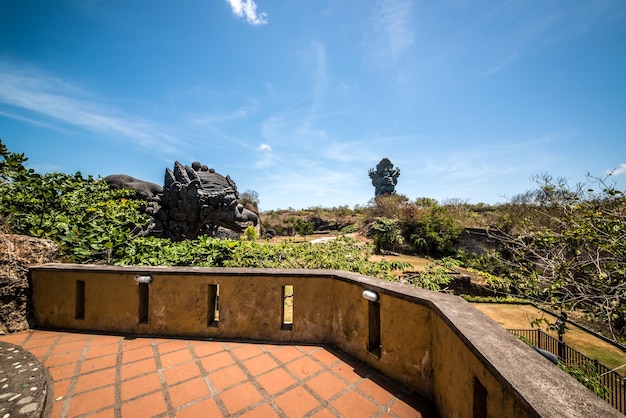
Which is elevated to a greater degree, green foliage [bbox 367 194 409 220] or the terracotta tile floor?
green foliage [bbox 367 194 409 220]

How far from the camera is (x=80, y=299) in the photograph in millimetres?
3455

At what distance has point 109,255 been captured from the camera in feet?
14.9

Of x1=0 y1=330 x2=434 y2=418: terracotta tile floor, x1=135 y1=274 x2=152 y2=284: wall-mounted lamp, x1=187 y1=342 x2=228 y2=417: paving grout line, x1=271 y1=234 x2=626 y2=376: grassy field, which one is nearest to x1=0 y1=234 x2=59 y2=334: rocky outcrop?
x1=0 y1=330 x2=434 y2=418: terracotta tile floor

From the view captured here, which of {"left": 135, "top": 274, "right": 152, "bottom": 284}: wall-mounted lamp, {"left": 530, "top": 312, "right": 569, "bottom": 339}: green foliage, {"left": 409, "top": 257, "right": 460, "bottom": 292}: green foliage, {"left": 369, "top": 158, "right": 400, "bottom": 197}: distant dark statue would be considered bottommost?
{"left": 530, "top": 312, "right": 569, "bottom": 339}: green foliage

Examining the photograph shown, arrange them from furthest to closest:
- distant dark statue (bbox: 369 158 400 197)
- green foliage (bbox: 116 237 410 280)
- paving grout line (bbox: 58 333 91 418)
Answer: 1. distant dark statue (bbox: 369 158 400 197)
2. green foliage (bbox: 116 237 410 280)
3. paving grout line (bbox: 58 333 91 418)

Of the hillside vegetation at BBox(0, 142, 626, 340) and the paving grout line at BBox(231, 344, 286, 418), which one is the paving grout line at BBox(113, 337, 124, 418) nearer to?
the paving grout line at BBox(231, 344, 286, 418)

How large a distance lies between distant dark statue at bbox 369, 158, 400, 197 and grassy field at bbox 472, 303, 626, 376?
196 feet

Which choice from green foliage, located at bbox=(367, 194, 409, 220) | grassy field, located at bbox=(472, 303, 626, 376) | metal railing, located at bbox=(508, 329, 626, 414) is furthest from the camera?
green foliage, located at bbox=(367, 194, 409, 220)

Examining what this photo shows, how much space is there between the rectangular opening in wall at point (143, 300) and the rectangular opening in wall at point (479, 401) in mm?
3650

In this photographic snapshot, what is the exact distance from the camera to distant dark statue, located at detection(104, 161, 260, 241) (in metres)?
12.2

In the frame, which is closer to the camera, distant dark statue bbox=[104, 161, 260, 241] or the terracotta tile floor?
the terracotta tile floor

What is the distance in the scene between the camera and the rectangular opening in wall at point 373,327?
8.57 feet

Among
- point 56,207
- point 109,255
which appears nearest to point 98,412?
point 109,255

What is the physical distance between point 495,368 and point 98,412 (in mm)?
2818
